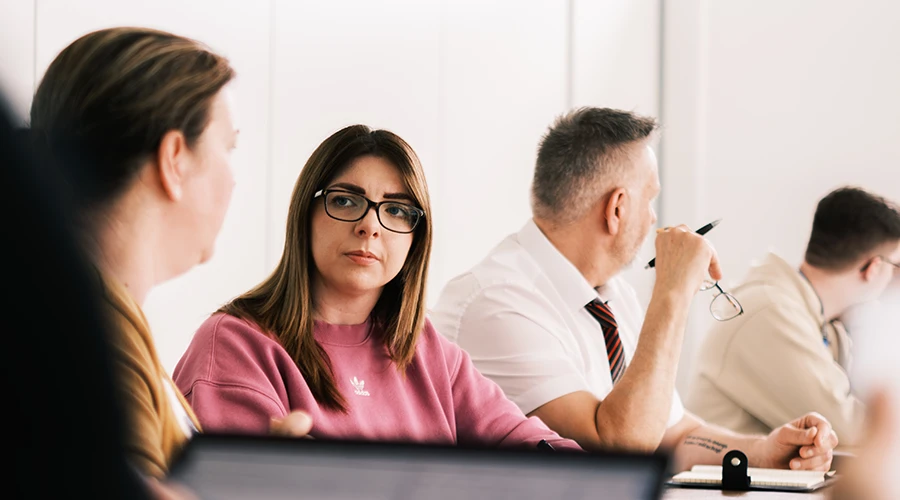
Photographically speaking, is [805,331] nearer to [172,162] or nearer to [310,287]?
[310,287]

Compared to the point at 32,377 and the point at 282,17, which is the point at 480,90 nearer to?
the point at 282,17

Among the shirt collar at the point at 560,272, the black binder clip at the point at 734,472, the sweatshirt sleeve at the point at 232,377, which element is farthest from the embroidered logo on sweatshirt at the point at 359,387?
the shirt collar at the point at 560,272

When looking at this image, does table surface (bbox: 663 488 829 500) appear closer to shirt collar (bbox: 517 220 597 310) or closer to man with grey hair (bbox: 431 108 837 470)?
man with grey hair (bbox: 431 108 837 470)

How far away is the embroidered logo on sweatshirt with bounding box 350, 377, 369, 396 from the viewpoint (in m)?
1.71

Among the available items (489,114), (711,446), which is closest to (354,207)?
(711,446)

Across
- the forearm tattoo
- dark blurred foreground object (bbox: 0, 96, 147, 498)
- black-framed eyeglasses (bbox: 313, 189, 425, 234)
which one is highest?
dark blurred foreground object (bbox: 0, 96, 147, 498)

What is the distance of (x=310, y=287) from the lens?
1.79 metres

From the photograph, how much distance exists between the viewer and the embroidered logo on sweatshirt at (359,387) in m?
1.71

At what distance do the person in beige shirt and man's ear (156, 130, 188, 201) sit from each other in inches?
97.5

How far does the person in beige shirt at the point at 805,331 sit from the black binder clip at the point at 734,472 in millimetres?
1329

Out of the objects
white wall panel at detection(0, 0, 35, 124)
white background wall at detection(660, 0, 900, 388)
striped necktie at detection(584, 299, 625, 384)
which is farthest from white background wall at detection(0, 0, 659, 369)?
striped necktie at detection(584, 299, 625, 384)

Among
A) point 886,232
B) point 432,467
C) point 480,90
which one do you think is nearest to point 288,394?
point 432,467

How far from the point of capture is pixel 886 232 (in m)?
3.38

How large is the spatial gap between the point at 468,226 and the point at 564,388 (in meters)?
2.14
